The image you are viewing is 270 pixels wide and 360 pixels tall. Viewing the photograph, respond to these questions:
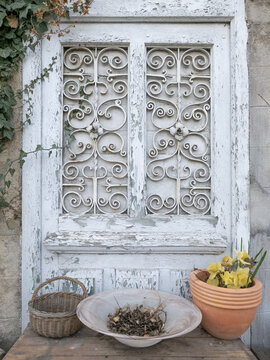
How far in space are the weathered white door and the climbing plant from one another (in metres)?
0.07

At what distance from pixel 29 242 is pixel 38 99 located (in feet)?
3.08

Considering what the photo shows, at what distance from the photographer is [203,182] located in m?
2.04

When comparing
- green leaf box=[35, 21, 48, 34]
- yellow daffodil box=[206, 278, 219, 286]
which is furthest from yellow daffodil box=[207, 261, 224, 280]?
green leaf box=[35, 21, 48, 34]

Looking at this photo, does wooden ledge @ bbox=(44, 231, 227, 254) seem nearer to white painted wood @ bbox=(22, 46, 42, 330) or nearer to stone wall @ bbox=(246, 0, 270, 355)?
white painted wood @ bbox=(22, 46, 42, 330)

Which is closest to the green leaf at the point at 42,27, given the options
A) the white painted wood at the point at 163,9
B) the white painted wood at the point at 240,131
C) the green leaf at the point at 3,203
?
the white painted wood at the point at 163,9

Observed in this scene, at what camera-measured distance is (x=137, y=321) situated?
1.54m

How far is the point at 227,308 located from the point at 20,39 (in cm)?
204

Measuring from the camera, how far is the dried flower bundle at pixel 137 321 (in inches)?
59.5

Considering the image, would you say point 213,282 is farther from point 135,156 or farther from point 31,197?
point 31,197

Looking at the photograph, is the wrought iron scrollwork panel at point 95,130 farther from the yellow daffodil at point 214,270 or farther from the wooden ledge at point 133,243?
the yellow daffodil at point 214,270

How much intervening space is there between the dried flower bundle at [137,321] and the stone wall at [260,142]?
2.65 feet

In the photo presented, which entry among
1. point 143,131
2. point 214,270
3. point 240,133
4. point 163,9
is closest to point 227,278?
point 214,270

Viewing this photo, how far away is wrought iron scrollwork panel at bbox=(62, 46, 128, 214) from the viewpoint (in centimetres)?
202

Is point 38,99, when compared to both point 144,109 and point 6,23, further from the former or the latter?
point 144,109
